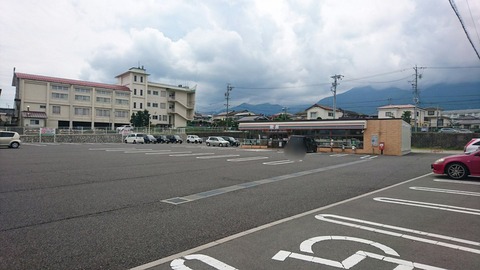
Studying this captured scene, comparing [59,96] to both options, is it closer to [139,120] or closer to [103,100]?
[103,100]

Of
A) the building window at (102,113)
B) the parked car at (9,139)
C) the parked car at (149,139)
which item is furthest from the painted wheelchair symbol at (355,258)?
the building window at (102,113)

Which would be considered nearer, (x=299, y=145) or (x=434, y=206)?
(x=434, y=206)

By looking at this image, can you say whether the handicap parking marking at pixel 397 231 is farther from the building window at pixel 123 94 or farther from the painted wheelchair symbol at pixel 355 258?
the building window at pixel 123 94

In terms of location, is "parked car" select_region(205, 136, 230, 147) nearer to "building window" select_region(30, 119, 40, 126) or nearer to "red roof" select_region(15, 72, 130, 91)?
"red roof" select_region(15, 72, 130, 91)

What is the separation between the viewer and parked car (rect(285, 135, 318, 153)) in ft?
84.1

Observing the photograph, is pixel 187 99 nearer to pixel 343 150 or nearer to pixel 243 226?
pixel 343 150

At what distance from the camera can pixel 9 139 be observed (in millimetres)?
27109

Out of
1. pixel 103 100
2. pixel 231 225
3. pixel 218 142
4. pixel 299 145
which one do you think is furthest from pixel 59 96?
pixel 231 225

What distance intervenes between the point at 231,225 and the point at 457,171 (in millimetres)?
10598

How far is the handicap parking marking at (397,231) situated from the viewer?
4.76 meters

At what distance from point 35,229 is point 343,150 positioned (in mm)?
30381

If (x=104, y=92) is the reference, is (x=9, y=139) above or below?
below

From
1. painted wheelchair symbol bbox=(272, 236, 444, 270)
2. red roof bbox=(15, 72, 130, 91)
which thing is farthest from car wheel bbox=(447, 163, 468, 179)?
red roof bbox=(15, 72, 130, 91)

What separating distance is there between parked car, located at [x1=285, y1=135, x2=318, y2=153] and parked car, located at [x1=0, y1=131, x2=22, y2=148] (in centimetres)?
2351
